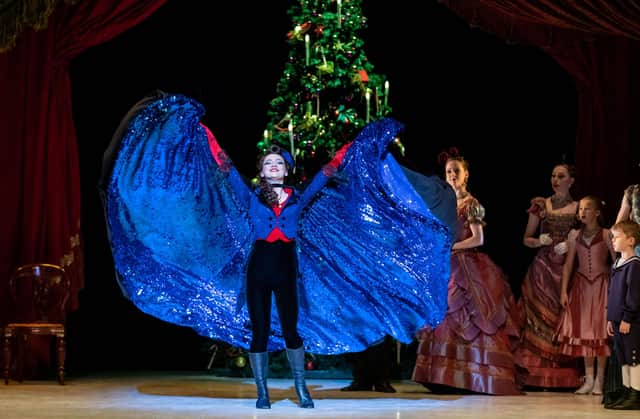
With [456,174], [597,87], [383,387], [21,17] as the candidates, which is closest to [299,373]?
[383,387]

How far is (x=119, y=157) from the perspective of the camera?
273 inches

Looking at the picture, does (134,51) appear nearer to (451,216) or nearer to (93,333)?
(93,333)

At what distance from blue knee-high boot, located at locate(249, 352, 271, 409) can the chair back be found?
229 centimetres

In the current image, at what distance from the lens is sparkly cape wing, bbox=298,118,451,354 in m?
7.13

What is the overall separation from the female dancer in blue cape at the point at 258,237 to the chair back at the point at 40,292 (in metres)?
1.51

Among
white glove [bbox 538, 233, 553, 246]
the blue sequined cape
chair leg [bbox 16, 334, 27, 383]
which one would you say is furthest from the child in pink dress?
chair leg [bbox 16, 334, 27, 383]

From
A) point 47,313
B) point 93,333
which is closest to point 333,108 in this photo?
point 47,313

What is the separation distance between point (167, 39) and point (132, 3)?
1.20m

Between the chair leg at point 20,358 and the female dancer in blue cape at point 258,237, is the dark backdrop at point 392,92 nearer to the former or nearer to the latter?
the chair leg at point 20,358

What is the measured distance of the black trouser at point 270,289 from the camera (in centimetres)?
667

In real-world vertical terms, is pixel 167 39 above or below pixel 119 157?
above

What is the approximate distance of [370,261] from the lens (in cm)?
724

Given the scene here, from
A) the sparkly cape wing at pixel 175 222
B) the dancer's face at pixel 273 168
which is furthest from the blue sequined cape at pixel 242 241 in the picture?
the dancer's face at pixel 273 168

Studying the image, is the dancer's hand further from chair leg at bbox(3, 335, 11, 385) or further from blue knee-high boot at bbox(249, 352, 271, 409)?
chair leg at bbox(3, 335, 11, 385)
